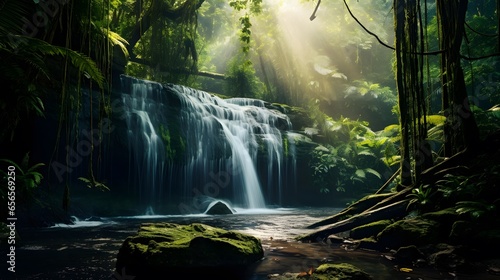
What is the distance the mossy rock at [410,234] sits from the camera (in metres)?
5.11

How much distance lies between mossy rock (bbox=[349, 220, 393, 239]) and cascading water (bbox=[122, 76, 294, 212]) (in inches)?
303

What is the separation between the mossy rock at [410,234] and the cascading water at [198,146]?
852 centimetres

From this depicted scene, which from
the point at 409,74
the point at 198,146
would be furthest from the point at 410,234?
the point at 198,146

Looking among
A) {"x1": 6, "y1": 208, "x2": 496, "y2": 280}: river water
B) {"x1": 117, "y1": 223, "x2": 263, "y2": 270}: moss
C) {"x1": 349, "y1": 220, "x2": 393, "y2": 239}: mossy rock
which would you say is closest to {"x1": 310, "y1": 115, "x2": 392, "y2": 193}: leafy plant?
{"x1": 6, "y1": 208, "x2": 496, "y2": 280}: river water

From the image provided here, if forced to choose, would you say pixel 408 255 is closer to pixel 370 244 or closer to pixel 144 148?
pixel 370 244

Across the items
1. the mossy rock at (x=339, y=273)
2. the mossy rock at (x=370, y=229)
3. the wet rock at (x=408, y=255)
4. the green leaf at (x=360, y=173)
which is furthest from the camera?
the green leaf at (x=360, y=173)

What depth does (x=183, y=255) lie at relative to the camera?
13.7 feet

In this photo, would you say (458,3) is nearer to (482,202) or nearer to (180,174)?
(482,202)

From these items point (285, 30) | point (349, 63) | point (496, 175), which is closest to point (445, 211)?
point (496, 175)

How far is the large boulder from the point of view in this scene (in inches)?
160

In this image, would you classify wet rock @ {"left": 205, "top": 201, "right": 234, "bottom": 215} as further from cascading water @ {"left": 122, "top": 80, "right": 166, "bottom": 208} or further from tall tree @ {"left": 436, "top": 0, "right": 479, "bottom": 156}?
tall tree @ {"left": 436, "top": 0, "right": 479, "bottom": 156}

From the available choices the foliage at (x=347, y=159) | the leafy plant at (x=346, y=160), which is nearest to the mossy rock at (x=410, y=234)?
the foliage at (x=347, y=159)

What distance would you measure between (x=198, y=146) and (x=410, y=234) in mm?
10808

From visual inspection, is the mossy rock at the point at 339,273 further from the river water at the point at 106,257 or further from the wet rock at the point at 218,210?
the wet rock at the point at 218,210
